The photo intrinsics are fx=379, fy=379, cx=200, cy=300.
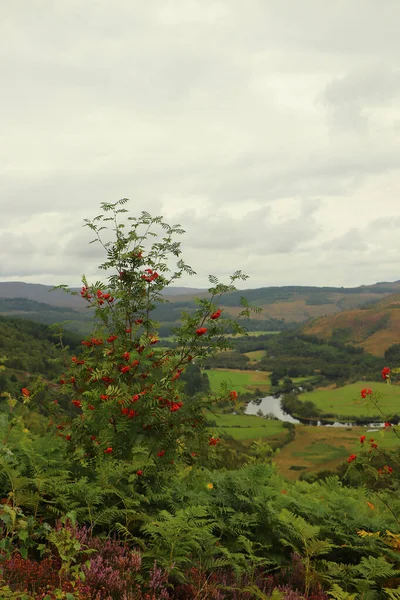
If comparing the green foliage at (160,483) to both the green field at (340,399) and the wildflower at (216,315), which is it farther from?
the green field at (340,399)

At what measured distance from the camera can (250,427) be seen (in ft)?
298

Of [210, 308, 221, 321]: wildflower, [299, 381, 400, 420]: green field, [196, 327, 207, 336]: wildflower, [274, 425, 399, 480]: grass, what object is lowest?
[299, 381, 400, 420]: green field

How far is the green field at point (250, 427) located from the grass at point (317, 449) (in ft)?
16.6

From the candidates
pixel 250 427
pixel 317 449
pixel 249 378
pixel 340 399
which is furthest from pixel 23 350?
pixel 340 399

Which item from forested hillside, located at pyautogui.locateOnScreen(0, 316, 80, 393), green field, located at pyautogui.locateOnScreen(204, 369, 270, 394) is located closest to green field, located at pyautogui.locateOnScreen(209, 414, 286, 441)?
green field, located at pyautogui.locateOnScreen(204, 369, 270, 394)

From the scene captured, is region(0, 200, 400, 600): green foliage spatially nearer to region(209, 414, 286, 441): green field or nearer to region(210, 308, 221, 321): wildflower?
region(210, 308, 221, 321): wildflower

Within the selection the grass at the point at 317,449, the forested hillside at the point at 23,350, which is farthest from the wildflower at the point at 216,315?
the grass at the point at 317,449

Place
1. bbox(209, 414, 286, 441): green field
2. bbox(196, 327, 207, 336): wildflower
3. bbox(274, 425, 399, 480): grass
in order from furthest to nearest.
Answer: bbox(209, 414, 286, 441): green field < bbox(274, 425, 399, 480): grass < bbox(196, 327, 207, 336): wildflower

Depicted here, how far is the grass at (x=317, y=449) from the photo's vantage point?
228 feet

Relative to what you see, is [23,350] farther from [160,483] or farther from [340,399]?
[160,483]

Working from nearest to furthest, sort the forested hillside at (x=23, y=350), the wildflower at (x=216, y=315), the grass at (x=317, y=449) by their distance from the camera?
the wildflower at (x=216, y=315)
the grass at (x=317, y=449)
the forested hillside at (x=23, y=350)

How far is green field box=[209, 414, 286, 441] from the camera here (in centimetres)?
8244

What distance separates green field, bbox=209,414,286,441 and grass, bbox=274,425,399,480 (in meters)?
5.07

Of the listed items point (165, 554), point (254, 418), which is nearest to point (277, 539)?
point (165, 554)
